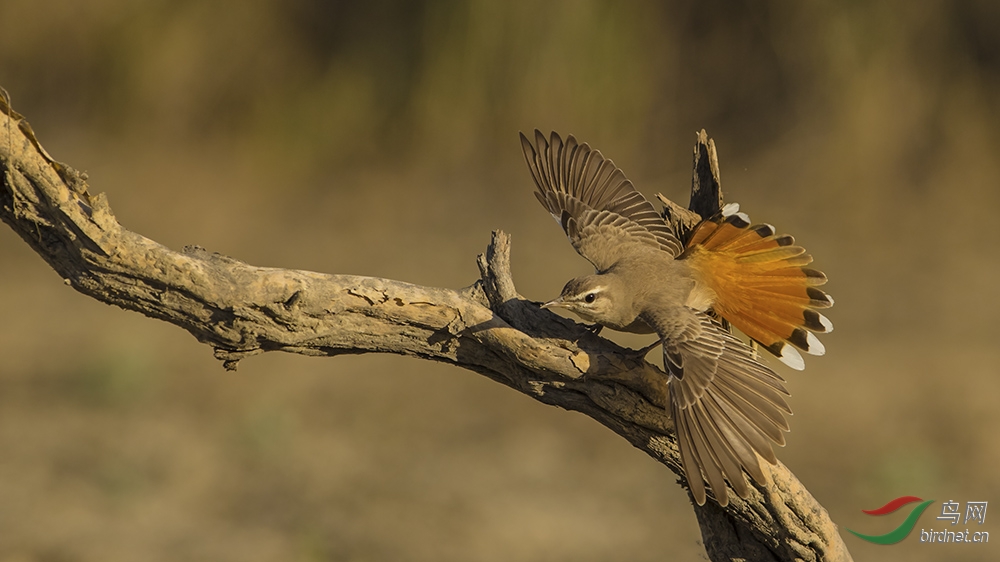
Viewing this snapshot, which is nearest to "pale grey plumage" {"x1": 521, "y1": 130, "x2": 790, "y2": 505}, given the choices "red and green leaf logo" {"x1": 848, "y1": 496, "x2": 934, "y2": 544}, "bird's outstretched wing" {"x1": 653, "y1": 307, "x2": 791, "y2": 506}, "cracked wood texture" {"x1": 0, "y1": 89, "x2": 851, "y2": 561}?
"bird's outstretched wing" {"x1": 653, "y1": 307, "x2": 791, "y2": 506}

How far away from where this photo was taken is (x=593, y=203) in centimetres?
391

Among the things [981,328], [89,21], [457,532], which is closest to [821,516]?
[457,532]

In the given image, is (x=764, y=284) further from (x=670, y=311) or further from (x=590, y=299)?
(x=590, y=299)

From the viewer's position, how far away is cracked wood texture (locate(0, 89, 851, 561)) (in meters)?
2.55

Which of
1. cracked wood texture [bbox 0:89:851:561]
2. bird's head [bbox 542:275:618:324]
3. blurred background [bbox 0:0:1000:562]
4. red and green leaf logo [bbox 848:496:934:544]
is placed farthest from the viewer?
blurred background [bbox 0:0:1000:562]

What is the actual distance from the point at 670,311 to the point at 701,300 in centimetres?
27

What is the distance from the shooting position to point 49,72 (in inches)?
357

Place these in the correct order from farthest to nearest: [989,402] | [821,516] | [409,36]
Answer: [409,36], [989,402], [821,516]

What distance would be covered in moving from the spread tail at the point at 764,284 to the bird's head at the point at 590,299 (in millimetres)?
436

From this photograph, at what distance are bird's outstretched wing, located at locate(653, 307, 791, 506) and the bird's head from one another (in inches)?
12.2

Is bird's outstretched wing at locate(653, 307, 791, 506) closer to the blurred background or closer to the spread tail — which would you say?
the spread tail

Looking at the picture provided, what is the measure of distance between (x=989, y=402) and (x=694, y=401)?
4944 millimetres

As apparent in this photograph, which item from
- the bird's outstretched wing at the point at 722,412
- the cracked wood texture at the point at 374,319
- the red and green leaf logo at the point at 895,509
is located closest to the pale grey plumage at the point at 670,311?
the bird's outstretched wing at the point at 722,412

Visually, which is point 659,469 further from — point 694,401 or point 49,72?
point 49,72
